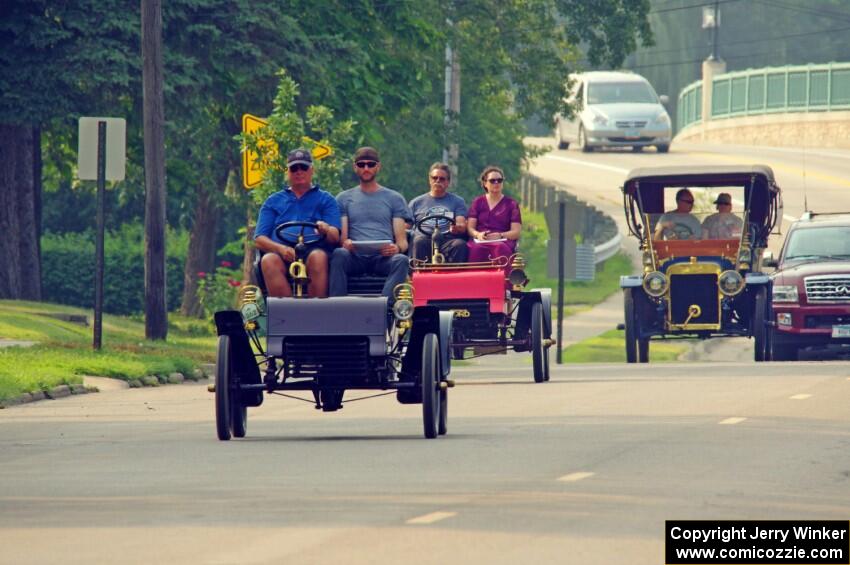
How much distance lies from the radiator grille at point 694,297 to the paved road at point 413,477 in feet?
20.9

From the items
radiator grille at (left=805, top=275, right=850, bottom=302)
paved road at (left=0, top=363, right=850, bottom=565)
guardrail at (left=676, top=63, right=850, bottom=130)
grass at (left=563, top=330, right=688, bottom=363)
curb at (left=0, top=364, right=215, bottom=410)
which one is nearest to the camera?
paved road at (left=0, top=363, right=850, bottom=565)

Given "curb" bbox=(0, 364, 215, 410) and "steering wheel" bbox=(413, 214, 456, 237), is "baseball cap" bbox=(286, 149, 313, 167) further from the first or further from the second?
"steering wheel" bbox=(413, 214, 456, 237)

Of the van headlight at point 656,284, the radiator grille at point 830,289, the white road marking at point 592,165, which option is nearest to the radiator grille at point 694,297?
the van headlight at point 656,284

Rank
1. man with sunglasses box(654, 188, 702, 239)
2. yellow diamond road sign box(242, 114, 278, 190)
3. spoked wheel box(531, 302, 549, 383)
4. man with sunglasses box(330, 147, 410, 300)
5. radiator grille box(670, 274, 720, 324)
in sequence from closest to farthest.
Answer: man with sunglasses box(330, 147, 410, 300), spoked wheel box(531, 302, 549, 383), radiator grille box(670, 274, 720, 324), man with sunglasses box(654, 188, 702, 239), yellow diamond road sign box(242, 114, 278, 190)

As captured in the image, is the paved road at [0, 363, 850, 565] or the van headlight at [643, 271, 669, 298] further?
the van headlight at [643, 271, 669, 298]

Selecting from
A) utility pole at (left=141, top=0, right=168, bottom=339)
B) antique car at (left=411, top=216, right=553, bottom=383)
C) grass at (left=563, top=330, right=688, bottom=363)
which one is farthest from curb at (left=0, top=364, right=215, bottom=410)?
grass at (left=563, top=330, right=688, bottom=363)

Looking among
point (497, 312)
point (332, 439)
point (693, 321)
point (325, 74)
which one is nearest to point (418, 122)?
point (325, 74)

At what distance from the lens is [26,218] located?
115ft

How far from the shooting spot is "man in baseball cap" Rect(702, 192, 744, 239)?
27.8 m

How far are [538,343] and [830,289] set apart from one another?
581cm

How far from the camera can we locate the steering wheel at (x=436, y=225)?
22438 mm

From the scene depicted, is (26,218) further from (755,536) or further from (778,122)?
(778,122)

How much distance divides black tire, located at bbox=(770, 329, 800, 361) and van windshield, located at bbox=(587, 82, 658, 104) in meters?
39.5

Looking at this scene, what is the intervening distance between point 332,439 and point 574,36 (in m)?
32.6
